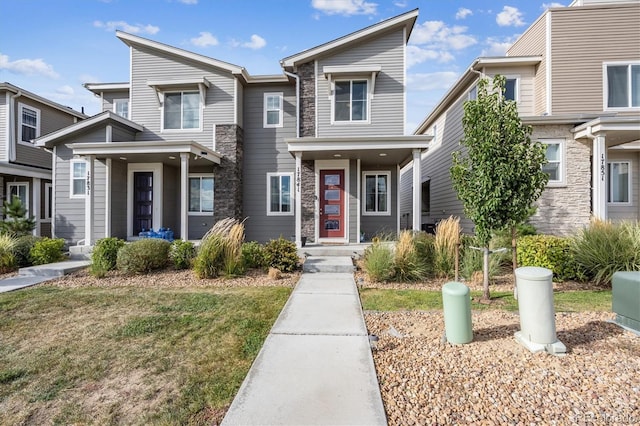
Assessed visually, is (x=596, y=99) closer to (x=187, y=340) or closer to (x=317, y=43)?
(x=317, y=43)

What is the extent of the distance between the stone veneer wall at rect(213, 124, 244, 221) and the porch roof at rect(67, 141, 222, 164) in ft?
3.13

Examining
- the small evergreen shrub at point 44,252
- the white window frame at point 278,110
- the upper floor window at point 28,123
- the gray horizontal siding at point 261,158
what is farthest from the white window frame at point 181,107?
the upper floor window at point 28,123

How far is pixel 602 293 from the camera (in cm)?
602

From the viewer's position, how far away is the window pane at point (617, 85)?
36.8 feet

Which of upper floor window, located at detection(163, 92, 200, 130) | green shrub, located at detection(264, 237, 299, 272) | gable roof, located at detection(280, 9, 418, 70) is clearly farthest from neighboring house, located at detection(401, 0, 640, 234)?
upper floor window, located at detection(163, 92, 200, 130)

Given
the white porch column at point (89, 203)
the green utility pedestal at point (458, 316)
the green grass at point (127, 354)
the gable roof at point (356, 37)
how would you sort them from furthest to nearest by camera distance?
the gable roof at point (356, 37) → the white porch column at point (89, 203) → the green utility pedestal at point (458, 316) → the green grass at point (127, 354)

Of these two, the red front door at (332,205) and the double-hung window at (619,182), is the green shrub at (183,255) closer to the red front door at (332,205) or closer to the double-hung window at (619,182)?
the red front door at (332,205)

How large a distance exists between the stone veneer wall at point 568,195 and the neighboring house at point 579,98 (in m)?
0.03

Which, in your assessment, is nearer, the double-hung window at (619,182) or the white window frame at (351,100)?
the white window frame at (351,100)

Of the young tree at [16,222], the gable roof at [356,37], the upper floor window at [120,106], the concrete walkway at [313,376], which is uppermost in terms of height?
the gable roof at [356,37]

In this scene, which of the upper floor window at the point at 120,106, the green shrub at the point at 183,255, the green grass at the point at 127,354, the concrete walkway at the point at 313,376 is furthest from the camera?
the upper floor window at the point at 120,106

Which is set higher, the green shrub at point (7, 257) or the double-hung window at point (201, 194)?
the double-hung window at point (201, 194)

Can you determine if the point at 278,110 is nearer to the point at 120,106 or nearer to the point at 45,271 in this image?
the point at 120,106

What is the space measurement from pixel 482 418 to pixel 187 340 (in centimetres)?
324
